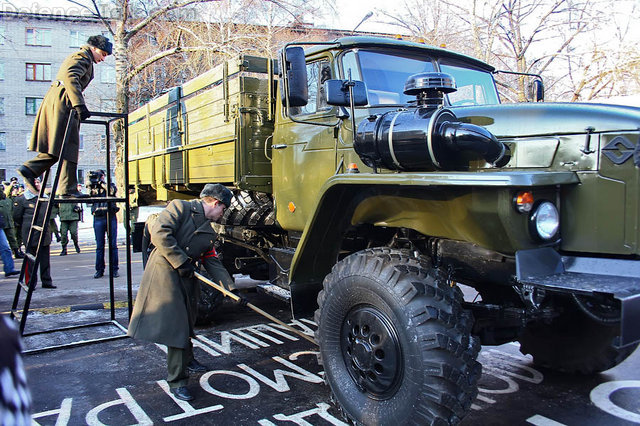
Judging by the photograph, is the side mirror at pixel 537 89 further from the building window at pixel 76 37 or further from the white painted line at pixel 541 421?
the building window at pixel 76 37

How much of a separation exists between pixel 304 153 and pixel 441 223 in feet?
5.35

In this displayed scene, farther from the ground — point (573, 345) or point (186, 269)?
point (186, 269)

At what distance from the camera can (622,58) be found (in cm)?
1227

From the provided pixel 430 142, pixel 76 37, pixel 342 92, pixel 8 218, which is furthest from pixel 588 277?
pixel 76 37

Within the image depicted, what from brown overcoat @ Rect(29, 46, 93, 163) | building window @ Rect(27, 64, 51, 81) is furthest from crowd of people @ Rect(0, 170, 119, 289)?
building window @ Rect(27, 64, 51, 81)

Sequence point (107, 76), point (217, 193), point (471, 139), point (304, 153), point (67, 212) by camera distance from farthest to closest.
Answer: point (107, 76), point (67, 212), point (304, 153), point (217, 193), point (471, 139)

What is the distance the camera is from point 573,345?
13.1 feet

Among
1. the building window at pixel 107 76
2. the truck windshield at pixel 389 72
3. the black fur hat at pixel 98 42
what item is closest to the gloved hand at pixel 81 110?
the black fur hat at pixel 98 42

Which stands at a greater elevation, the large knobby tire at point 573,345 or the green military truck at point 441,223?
the green military truck at point 441,223

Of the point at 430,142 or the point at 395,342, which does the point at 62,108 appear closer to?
the point at 430,142

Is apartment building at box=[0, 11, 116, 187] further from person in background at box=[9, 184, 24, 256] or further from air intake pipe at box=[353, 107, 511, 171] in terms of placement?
air intake pipe at box=[353, 107, 511, 171]

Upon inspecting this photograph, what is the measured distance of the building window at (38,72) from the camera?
3749 centimetres

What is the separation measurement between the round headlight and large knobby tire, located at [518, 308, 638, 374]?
1.22 m

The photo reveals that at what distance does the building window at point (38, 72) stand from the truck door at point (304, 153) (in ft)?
129
